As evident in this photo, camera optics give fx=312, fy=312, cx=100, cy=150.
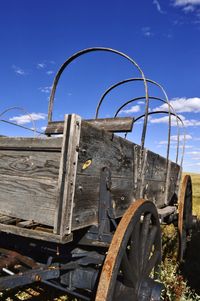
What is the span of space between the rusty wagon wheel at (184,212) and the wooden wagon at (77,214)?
5.25 feet

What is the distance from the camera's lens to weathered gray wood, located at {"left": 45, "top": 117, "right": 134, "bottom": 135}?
9.28 ft

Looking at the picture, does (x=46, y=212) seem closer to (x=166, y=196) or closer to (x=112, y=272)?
(x=112, y=272)

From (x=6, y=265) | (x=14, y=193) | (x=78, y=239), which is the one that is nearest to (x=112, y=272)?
(x=78, y=239)

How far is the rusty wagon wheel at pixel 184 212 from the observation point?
4430 millimetres

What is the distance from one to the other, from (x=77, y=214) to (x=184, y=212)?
3.48 meters

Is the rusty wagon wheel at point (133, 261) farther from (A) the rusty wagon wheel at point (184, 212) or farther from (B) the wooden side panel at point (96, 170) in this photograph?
(A) the rusty wagon wheel at point (184, 212)

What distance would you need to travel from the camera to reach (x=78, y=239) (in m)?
2.37

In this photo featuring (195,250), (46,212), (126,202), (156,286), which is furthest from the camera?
(195,250)

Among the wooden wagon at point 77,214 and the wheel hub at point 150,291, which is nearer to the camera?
the wooden wagon at point 77,214

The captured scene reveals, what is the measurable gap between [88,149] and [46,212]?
50cm

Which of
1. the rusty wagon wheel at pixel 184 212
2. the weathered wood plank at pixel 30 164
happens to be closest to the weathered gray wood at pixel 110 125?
the weathered wood plank at pixel 30 164

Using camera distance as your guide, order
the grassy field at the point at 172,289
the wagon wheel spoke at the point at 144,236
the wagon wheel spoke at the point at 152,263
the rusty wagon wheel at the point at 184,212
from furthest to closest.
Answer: the rusty wagon wheel at the point at 184,212 → the grassy field at the point at 172,289 → the wagon wheel spoke at the point at 152,263 → the wagon wheel spoke at the point at 144,236

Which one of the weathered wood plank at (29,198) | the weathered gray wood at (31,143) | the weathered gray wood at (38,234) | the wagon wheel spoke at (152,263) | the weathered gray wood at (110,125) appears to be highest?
the weathered gray wood at (110,125)

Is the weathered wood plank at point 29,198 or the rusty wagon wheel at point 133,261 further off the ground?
the weathered wood plank at point 29,198
